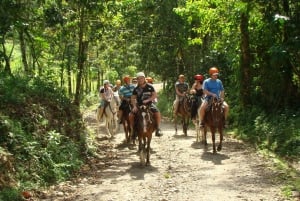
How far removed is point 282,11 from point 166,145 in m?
5.96

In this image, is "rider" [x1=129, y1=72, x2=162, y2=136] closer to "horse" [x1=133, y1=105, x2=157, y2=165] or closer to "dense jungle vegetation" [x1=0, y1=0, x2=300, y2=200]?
"horse" [x1=133, y1=105, x2=157, y2=165]

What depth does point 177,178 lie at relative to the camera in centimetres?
1120

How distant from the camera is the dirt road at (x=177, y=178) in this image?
9.71 metres

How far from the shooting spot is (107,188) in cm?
1068

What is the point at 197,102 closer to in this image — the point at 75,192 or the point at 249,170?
the point at 249,170

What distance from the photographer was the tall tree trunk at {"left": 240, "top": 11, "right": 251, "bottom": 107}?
19.1m

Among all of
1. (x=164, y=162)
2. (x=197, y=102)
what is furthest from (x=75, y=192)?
(x=197, y=102)

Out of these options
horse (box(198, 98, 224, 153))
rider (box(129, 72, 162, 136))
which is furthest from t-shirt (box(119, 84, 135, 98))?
rider (box(129, 72, 162, 136))

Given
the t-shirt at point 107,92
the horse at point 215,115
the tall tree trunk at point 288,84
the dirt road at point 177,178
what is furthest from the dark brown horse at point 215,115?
the t-shirt at point 107,92

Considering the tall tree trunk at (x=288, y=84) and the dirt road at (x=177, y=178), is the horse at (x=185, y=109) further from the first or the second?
the tall tree trunk at (x=288, y=84)

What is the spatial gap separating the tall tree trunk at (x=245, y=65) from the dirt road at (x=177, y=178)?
180 inches

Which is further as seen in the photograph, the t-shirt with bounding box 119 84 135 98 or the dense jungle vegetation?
the t-shirt with bounding box 119 84 135 98

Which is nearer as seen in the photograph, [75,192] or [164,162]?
[75,192]

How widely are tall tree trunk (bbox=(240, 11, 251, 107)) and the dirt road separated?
4.57 m
